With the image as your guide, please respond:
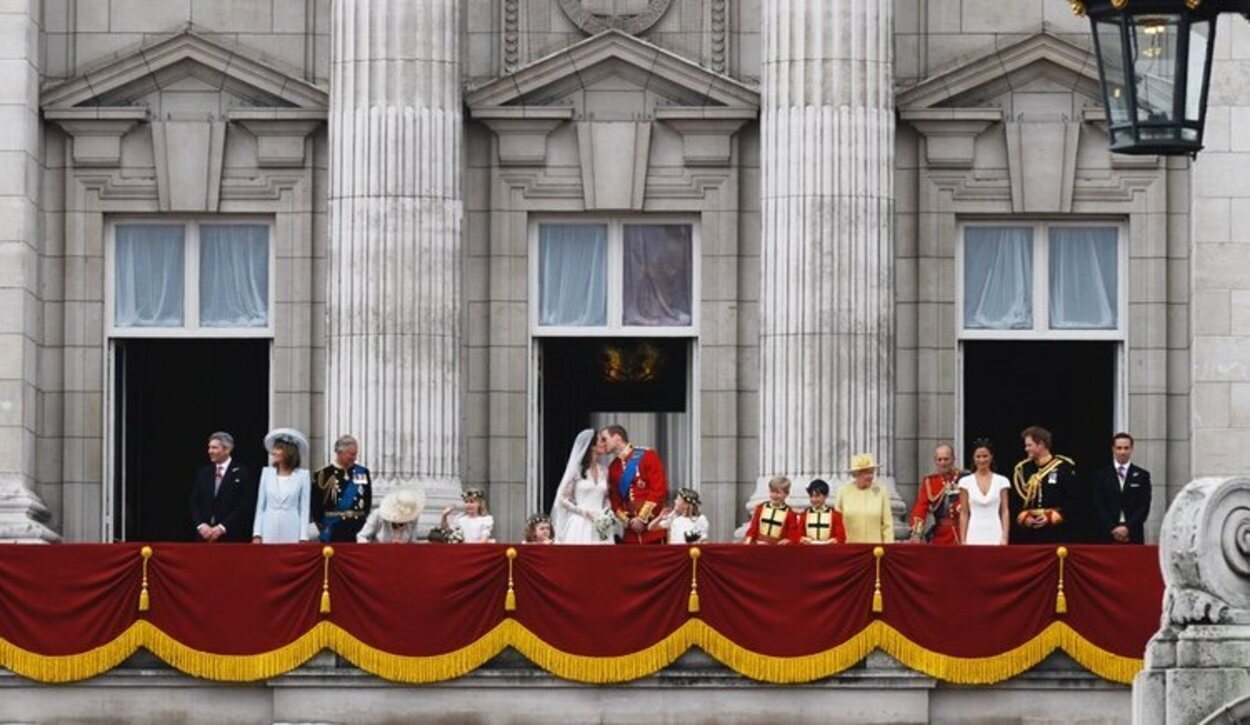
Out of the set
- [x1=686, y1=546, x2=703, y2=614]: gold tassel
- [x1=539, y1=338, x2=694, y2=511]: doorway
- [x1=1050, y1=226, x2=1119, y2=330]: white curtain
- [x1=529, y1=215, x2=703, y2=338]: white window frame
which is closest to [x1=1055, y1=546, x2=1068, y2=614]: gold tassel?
[x1=686, y1=546, x2=703, y2=614]: gold tassel

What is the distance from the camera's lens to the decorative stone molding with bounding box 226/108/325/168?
151 ft

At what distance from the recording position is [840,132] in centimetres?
4434

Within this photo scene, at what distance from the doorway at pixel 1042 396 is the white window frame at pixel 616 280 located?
3.29 meters

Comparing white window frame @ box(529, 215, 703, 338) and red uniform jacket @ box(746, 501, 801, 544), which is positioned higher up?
white window frame @ box(529, 215, 703, 338)

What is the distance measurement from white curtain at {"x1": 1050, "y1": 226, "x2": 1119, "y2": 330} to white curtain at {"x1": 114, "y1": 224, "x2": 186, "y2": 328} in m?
10.2

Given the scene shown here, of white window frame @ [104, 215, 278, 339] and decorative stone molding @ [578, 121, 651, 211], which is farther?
white window frame @ [104, 215, 278, 339]

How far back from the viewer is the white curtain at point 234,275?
46.4 m

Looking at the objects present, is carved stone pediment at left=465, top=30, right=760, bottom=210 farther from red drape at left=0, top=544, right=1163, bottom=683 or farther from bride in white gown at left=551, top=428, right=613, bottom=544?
red drape at left=0, top=544, right=1163, bottom=683

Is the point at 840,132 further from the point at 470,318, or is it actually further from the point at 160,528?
the point at 160,528

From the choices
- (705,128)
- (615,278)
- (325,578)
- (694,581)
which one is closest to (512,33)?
(705,128)

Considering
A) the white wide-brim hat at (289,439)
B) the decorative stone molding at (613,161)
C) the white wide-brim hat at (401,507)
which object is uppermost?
the decorative stone molding at (613,161)

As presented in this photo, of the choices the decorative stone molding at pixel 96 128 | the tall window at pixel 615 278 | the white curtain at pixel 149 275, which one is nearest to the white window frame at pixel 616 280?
the tall window at pixel 615 278

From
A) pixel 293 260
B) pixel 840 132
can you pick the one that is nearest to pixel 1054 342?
pixel 840 132

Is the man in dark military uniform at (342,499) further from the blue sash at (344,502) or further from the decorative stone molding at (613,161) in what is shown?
the decorative stone molding at (613,161)
